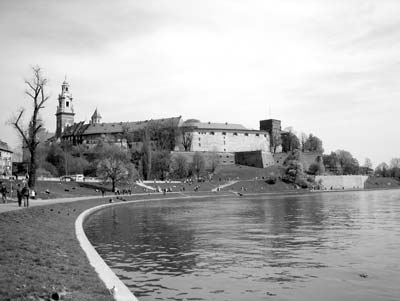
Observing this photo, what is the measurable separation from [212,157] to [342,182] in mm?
39257

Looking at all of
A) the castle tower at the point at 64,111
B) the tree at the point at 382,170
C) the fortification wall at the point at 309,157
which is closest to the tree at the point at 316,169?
the fortification wall at the point at 309,157

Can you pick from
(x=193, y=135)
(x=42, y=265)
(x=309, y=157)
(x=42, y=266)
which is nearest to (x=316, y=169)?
(x=309, y=157)

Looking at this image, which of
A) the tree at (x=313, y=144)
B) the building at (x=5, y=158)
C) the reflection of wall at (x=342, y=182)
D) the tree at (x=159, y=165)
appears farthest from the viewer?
the tree at (x=313, y=144)

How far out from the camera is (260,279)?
1388 centimetres

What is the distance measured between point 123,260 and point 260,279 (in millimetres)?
5934

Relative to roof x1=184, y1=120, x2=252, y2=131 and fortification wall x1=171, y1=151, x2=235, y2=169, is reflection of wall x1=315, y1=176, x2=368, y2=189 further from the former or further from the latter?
roof x1=184, y1=120, x2=252, y2=131

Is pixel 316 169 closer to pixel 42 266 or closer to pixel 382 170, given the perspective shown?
pixel 382 170

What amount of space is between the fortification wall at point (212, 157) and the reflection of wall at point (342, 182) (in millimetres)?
30662

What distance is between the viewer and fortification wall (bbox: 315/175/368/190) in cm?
13250

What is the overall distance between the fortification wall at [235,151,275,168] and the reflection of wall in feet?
70.6

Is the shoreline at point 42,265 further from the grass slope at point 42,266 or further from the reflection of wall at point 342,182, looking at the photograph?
the reflection of wall at point 342,182

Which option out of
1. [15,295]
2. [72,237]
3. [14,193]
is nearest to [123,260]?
[72,237]

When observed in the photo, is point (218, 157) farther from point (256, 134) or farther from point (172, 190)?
point (172, 190)

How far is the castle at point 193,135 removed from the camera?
150875mm
